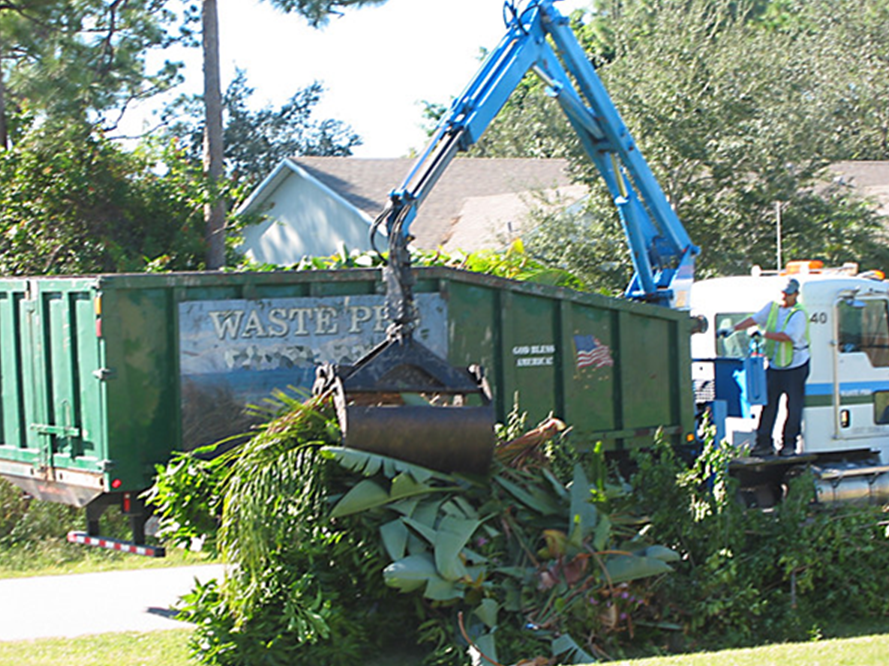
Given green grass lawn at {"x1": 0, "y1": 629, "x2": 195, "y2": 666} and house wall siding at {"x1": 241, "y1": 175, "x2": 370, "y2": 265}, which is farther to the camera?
house wall siding at {"x1": 241, "y1": 175, "x2": 370, "y2": 265}

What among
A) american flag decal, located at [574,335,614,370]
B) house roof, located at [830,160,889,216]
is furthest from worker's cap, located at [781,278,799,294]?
house roof, located at [830,160,889,216]

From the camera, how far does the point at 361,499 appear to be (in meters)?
7.31

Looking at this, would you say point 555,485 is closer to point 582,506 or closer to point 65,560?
point 582,506

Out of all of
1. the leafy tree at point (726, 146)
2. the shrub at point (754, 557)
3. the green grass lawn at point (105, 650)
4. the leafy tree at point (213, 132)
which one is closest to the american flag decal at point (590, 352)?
the shrub at point (754, 557)

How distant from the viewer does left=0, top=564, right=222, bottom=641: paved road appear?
30.0 feet

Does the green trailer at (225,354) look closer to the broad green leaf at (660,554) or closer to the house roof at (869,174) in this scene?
the broad green leaf at (660,554)

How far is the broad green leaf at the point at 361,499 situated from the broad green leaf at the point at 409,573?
0.39 metres

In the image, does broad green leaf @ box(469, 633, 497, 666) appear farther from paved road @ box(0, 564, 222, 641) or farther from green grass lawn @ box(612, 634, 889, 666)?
paved road @ box(0, 564, 222, 641)

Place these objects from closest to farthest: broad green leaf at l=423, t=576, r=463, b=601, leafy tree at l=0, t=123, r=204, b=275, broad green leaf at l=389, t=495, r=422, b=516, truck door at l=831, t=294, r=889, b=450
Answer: broad green leaf at l=423, t=576, r=463, b=601
broad green leaf at l=389, t=495, r=422, b=516
truck door at l=831, t=294, r=889, b=450
leafy tree at l=0, t=123, r=204, b=275

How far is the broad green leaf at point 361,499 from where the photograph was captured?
23.9ft

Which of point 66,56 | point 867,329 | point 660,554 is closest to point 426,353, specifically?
point 660,554

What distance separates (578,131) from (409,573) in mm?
6670

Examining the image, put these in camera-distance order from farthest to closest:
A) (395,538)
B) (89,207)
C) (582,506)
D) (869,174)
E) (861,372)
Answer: (869,174)
(89,207)
(861,372)
(582,506)
(395,538)

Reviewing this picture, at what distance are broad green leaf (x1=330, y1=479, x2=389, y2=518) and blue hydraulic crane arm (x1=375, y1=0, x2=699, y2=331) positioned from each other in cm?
342
